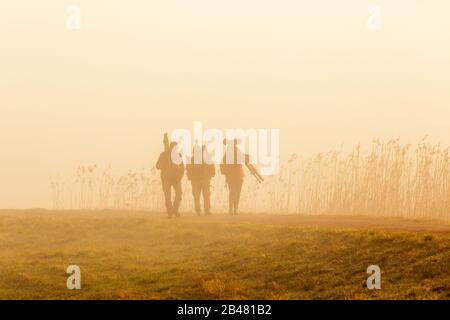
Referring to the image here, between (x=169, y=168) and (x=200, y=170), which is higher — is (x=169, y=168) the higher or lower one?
the higher one

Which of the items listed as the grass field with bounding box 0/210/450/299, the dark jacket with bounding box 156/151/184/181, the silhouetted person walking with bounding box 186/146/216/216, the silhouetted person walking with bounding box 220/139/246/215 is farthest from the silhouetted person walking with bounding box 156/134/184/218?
the grass field with bounding box 0/210/450/299

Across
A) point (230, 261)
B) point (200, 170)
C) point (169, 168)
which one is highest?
point (169, 168)

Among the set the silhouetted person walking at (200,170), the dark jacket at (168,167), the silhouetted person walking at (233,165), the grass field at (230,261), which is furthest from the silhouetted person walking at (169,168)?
the grass field at (230,261)

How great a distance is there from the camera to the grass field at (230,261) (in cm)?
1412

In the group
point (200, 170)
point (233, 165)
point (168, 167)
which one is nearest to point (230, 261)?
point (168, 167)

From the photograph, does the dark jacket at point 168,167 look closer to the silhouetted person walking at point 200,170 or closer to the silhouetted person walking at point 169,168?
the silhouetted person walking at point 169,168

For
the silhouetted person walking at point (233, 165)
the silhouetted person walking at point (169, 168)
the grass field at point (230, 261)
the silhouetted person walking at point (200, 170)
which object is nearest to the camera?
the grass field at point (230, 261)

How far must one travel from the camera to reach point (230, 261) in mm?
18844

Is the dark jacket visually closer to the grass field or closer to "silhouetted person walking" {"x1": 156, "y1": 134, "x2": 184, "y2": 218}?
"silhouetted person walking" {"x1": 156, "y1": 134, "x2": 184, "y2": 218}

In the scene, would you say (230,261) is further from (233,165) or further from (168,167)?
(233,165)

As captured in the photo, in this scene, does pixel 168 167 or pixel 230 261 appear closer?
pixel 230 261

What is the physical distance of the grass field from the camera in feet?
46.3

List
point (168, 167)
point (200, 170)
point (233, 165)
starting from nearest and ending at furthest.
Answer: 1. point (168, 167)
2. point (200, 170)
3. point (233, 165)
